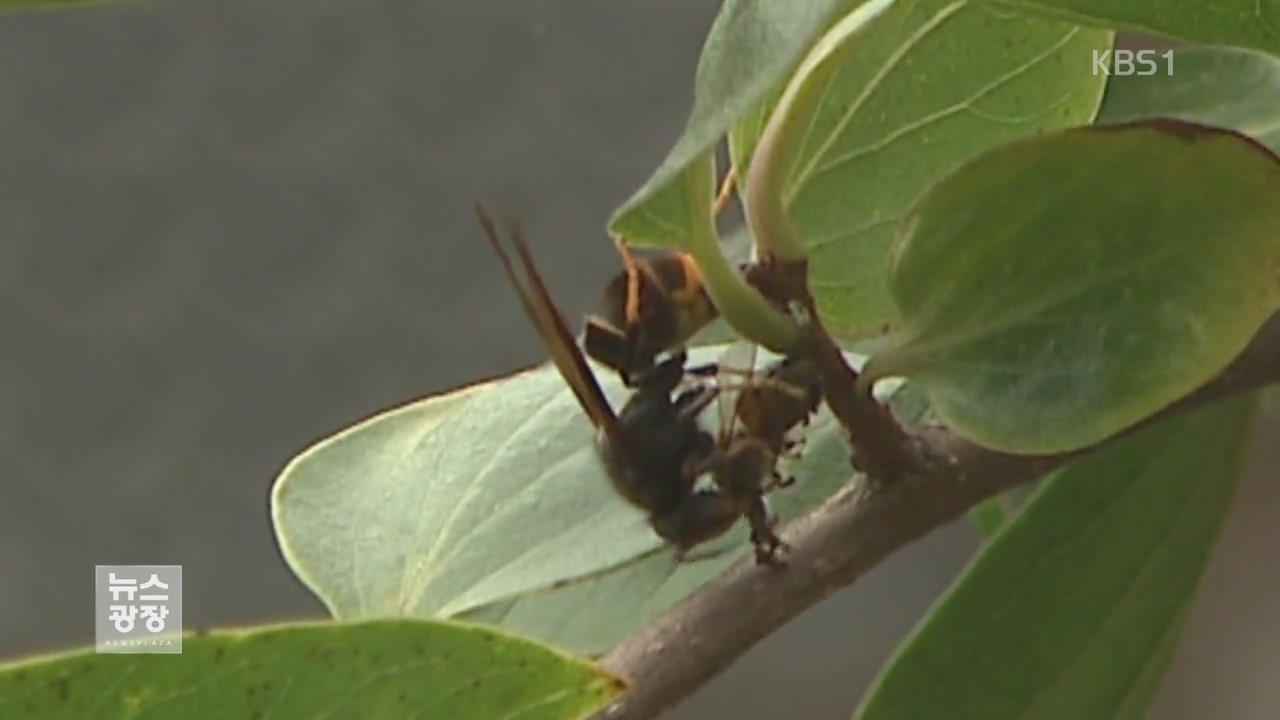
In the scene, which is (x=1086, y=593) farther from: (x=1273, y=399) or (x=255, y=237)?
(x=255, y=237)

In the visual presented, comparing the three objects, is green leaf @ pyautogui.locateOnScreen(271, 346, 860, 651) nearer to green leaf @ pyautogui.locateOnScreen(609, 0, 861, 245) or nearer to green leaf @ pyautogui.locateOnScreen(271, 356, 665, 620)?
green leaf @ pyautogui.locateOnScreen(271, 356, 665, 620)

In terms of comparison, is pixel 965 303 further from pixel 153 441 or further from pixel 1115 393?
pixel 153 441

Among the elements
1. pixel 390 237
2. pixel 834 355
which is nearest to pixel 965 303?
pixel 834 355

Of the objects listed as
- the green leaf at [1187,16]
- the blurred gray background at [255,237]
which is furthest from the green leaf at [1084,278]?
the blurred gray background at [255,237]

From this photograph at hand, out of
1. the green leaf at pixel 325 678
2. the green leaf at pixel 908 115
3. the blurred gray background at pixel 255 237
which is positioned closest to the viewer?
the green leaf at pixel 325 678

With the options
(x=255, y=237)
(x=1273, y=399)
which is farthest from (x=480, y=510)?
(x=255, y=237)

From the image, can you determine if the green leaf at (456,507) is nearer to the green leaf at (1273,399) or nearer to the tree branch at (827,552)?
the tree branch at (827,552)

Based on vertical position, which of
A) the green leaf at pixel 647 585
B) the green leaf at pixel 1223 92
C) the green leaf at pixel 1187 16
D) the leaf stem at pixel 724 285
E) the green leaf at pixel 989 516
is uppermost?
the green leaf at pixel 1187 16
